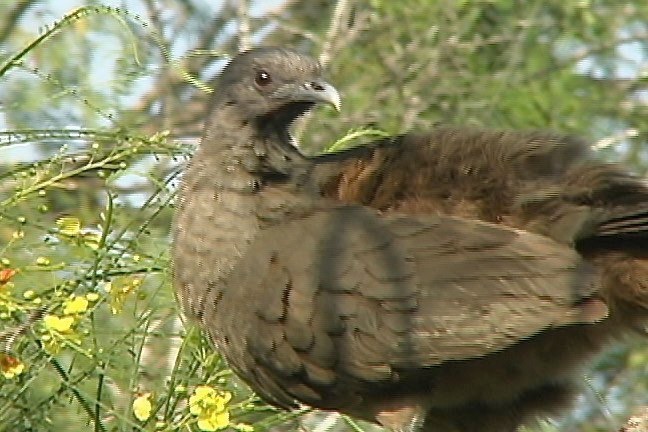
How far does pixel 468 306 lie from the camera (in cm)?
381

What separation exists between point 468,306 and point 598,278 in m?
0.36

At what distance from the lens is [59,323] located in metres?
3.16

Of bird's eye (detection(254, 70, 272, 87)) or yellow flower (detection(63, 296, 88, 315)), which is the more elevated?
bird's eye (detection(254, 70, 272, 87))

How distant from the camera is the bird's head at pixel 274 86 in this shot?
13.4 feet

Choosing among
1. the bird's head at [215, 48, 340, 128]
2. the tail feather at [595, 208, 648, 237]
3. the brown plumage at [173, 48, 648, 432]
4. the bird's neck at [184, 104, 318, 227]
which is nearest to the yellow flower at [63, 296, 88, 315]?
the brown plumage at [173, 48, 648, 432]

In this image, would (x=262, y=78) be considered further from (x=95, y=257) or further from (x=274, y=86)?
(x=95, y=257)

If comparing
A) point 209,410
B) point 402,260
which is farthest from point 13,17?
point 209,410

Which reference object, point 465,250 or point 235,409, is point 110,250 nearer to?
point 235,409

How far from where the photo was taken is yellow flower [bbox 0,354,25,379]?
3.23m

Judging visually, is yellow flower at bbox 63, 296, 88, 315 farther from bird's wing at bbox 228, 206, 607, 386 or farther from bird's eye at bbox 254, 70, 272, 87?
bird's eye at bbox 254, 70, 272, 87

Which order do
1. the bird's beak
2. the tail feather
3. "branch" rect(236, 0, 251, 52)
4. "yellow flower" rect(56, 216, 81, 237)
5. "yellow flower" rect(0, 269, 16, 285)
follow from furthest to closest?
"branch" rect(236, 0, 251, 52)
the bird's beak
the tail feather
"yellow flower" rect(56, 216, 81, 237)
"yellow flower" rect(0, 269, 16, 285)

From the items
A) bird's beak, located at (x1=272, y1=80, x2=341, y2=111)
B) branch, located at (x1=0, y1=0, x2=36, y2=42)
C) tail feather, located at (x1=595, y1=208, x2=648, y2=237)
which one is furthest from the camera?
branch, located at (x1=0, y1=0, x2=36, y2=42)

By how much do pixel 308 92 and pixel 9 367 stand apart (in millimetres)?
1270

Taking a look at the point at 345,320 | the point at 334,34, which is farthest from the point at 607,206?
the point at 334,34
